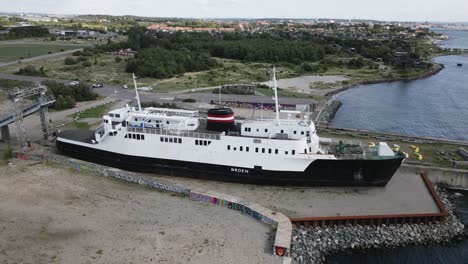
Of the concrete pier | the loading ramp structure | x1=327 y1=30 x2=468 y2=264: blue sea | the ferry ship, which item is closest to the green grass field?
the concrete pier

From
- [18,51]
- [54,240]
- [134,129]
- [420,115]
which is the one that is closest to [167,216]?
[54,240]

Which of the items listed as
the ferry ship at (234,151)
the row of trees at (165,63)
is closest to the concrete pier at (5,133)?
the ferry ship at (234,151)

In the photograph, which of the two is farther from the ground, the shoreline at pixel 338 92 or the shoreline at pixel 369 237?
the shoreline at pixel 338 92

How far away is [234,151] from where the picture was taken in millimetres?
29109

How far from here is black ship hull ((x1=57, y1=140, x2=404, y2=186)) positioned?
91.7ft

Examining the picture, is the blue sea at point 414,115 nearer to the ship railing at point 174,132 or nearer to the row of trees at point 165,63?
the ship railing at point 174,132

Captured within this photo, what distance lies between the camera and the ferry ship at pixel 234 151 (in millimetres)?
28156

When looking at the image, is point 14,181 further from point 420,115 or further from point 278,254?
point 420,115

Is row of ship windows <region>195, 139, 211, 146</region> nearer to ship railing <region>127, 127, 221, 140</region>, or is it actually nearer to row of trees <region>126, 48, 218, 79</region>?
ship railing <region>127, 127, 221, 140</region>

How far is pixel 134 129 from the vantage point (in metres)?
30.8

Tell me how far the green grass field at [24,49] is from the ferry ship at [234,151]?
75385 mm

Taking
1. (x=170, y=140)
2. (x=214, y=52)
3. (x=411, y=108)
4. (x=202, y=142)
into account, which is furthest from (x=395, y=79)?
(x=170, y=140)

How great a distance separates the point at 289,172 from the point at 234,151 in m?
4.60

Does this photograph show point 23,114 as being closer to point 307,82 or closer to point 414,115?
point 414,115
